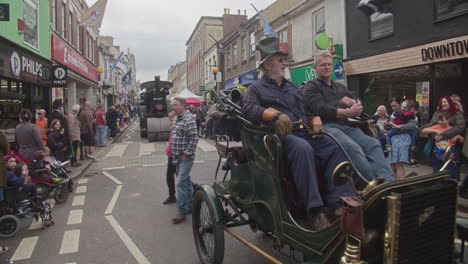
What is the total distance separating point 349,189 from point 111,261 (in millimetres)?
2935

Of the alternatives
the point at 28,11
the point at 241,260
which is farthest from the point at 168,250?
the point at 28,11

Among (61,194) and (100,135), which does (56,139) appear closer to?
Result: (61,194)

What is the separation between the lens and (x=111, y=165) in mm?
10789

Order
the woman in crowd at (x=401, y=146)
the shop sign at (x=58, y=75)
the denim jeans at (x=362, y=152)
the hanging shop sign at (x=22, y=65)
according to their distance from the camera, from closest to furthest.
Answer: the denim jeans at (x=362, y=152), the woman in crowd at (x=401, y=146), the hanging shop sign at (x=22, y=65), the shop sign at (x=58, y=75)

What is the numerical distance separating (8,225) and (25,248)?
0.60m

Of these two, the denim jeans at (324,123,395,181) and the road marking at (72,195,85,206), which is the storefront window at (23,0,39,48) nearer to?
the road marking at (72,195,85,206)

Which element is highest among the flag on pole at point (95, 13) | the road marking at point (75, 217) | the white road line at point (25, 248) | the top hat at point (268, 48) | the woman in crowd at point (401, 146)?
the flag on pole at point (95, 13)

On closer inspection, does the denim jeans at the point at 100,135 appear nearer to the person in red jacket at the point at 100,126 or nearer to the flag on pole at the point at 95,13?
the person in red jacket at the point at 100,126

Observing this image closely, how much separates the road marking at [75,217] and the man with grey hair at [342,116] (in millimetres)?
4157

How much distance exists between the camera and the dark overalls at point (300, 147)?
8.48 feet

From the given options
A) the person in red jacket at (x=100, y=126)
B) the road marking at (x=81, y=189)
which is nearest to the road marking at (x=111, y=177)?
the road marking at (x=81, y=189)

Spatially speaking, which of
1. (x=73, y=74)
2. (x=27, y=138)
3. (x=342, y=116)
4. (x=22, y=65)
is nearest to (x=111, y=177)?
(x=27, y=138)

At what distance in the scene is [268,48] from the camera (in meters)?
3.35

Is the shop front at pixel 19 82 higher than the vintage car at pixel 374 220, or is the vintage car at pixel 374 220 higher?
the shop front at pixel 19 82
